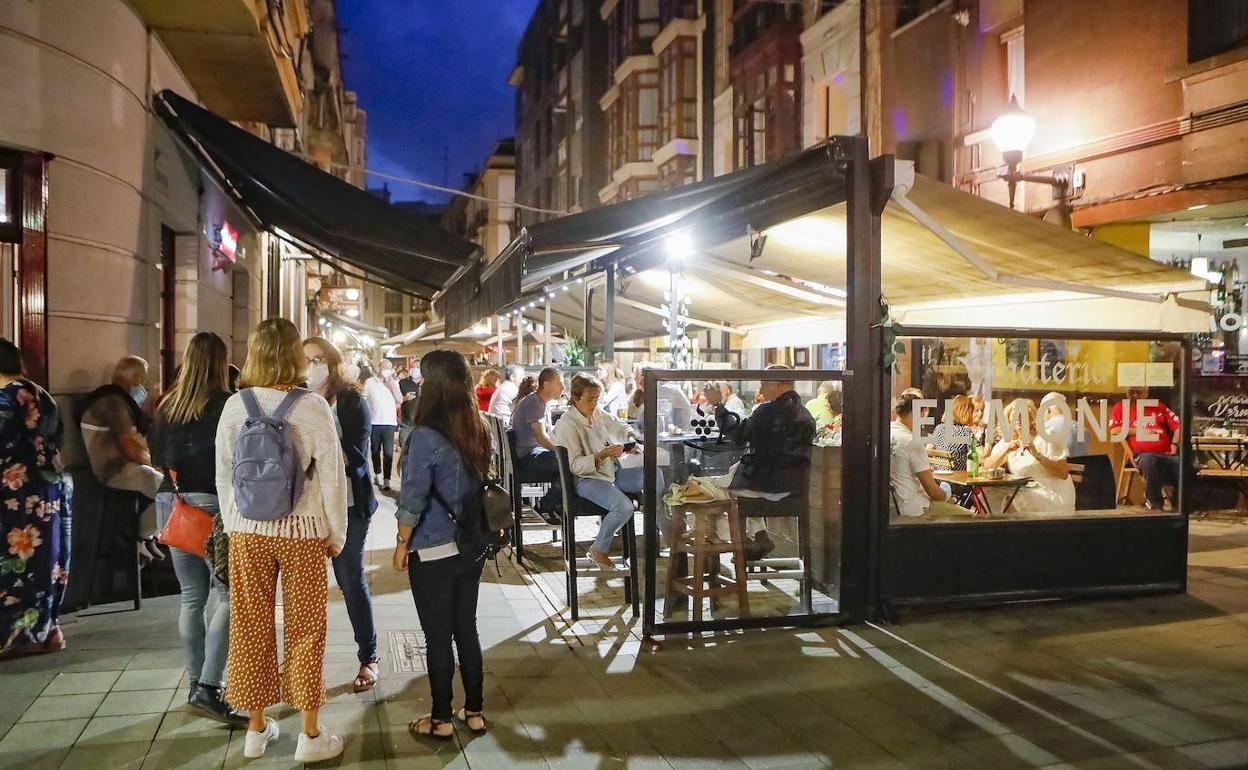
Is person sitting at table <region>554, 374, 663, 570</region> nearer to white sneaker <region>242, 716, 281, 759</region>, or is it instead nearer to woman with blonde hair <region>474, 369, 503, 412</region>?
white sneaker <region>242, 716, 281, 759</region>

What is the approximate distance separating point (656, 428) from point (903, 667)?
2.07m

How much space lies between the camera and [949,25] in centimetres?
1623

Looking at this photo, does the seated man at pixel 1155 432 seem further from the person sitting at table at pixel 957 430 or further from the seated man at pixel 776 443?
the seated man at pixel 776 443

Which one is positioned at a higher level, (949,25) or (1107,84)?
(949,25)

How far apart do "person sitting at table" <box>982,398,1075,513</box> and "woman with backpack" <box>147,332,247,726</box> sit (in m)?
5.27

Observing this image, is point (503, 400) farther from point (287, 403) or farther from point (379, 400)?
point (287, 403)

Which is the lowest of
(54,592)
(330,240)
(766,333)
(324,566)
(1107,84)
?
(54,592)

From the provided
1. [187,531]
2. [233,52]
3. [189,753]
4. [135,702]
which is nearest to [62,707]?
[135,702]

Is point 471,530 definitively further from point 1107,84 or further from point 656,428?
point 1107,84

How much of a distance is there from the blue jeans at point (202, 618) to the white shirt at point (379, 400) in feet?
26.7

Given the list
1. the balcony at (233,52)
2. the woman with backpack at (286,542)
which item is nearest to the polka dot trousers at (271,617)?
the woman with backpack at (286,542)

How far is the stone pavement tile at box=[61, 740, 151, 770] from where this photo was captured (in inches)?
157

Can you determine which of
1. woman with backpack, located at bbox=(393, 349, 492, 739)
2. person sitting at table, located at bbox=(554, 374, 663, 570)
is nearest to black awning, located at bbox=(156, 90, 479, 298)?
person sitting at table, located at bbox=(554, 374, 663, 570)

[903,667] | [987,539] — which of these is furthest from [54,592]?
[987,539]
